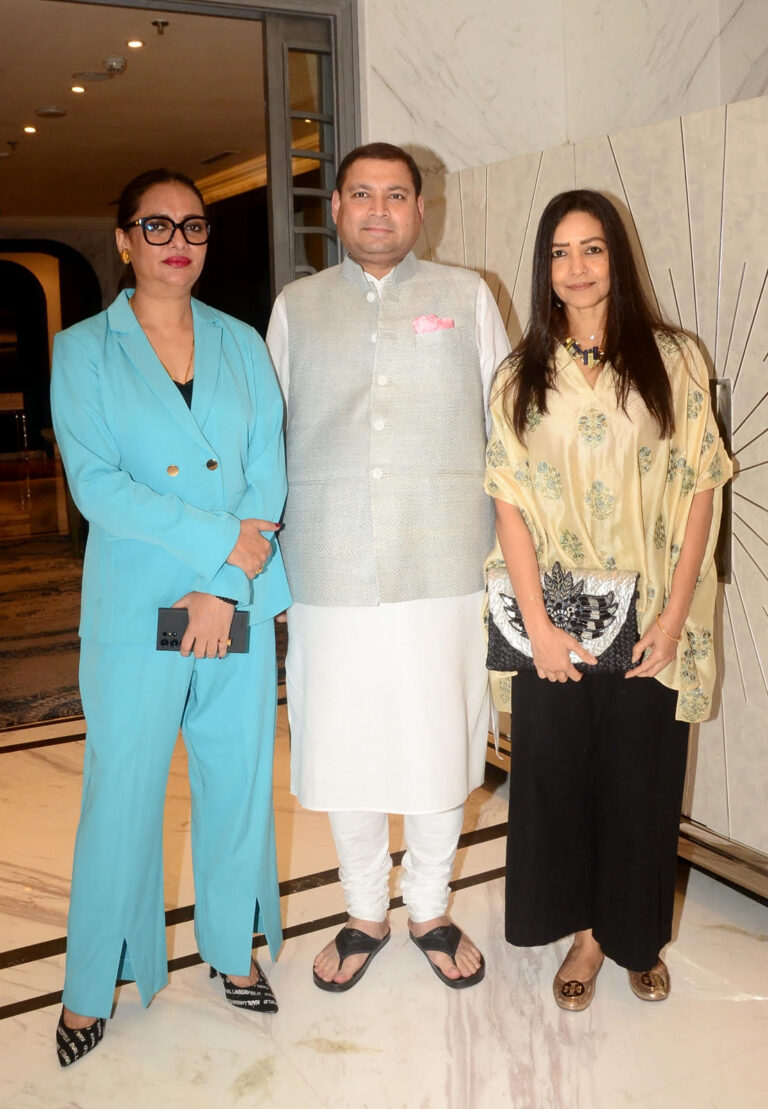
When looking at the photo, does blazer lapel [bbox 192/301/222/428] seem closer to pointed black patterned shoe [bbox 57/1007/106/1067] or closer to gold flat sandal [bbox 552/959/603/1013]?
pointed black patterned shoe [bbox 57/1007/106/1067]

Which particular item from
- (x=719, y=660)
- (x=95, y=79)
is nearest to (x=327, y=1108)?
(x=719, y=660)

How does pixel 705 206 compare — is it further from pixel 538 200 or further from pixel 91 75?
pixel 91 75

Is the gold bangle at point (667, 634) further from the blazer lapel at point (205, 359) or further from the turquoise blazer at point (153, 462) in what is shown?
the blazer lapel at point (205, 359)

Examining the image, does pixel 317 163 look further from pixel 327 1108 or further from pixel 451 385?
pixel 327 1108

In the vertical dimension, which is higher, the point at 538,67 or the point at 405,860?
the point at 538,67

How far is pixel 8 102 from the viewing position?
785cm

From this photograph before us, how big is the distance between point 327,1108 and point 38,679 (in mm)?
3280

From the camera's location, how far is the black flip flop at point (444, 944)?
96.5 inches

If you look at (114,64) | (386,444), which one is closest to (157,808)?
(386,444)

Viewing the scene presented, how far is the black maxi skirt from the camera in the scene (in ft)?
7.29

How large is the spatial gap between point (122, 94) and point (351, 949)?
6835 millimetres

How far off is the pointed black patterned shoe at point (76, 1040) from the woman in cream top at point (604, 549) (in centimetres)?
89

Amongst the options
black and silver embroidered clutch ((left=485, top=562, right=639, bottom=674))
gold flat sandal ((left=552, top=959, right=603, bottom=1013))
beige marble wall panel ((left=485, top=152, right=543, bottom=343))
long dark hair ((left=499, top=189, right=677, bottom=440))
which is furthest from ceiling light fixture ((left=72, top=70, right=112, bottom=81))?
gold flat sandal ((left=552, top=959, right=603, bottom=1013))

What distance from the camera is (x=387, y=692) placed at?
2332 mm
